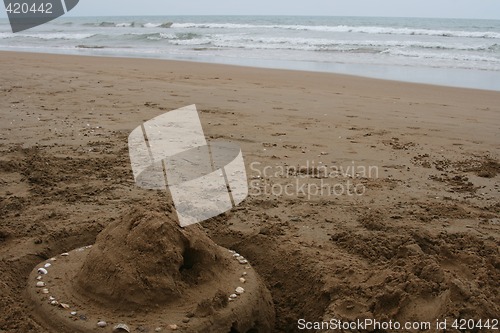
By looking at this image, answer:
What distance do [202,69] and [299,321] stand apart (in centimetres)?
1058

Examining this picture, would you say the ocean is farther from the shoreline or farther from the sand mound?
the sand mound

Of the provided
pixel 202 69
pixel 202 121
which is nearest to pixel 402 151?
pixel 202 121

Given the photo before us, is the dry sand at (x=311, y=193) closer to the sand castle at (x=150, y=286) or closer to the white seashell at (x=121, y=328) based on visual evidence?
the sand castle at (x=150, y=286)

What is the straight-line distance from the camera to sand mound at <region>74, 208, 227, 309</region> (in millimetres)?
2605

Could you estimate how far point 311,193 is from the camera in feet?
14.2

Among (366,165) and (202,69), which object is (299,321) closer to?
(366,165)

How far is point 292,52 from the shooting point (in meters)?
19.6

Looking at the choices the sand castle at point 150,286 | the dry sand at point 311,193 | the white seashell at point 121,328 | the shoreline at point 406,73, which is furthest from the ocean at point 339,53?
the white seashell at point 121,328

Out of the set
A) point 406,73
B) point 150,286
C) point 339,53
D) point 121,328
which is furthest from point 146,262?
point 339,53

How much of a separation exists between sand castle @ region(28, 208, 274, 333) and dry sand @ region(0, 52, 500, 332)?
0.57 ft

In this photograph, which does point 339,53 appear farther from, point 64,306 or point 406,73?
point 64,306

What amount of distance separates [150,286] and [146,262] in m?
0.13

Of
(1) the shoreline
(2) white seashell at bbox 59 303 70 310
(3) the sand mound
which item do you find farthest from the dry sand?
(1) the shoreline

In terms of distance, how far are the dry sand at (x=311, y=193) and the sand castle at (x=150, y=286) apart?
6.8 inches
